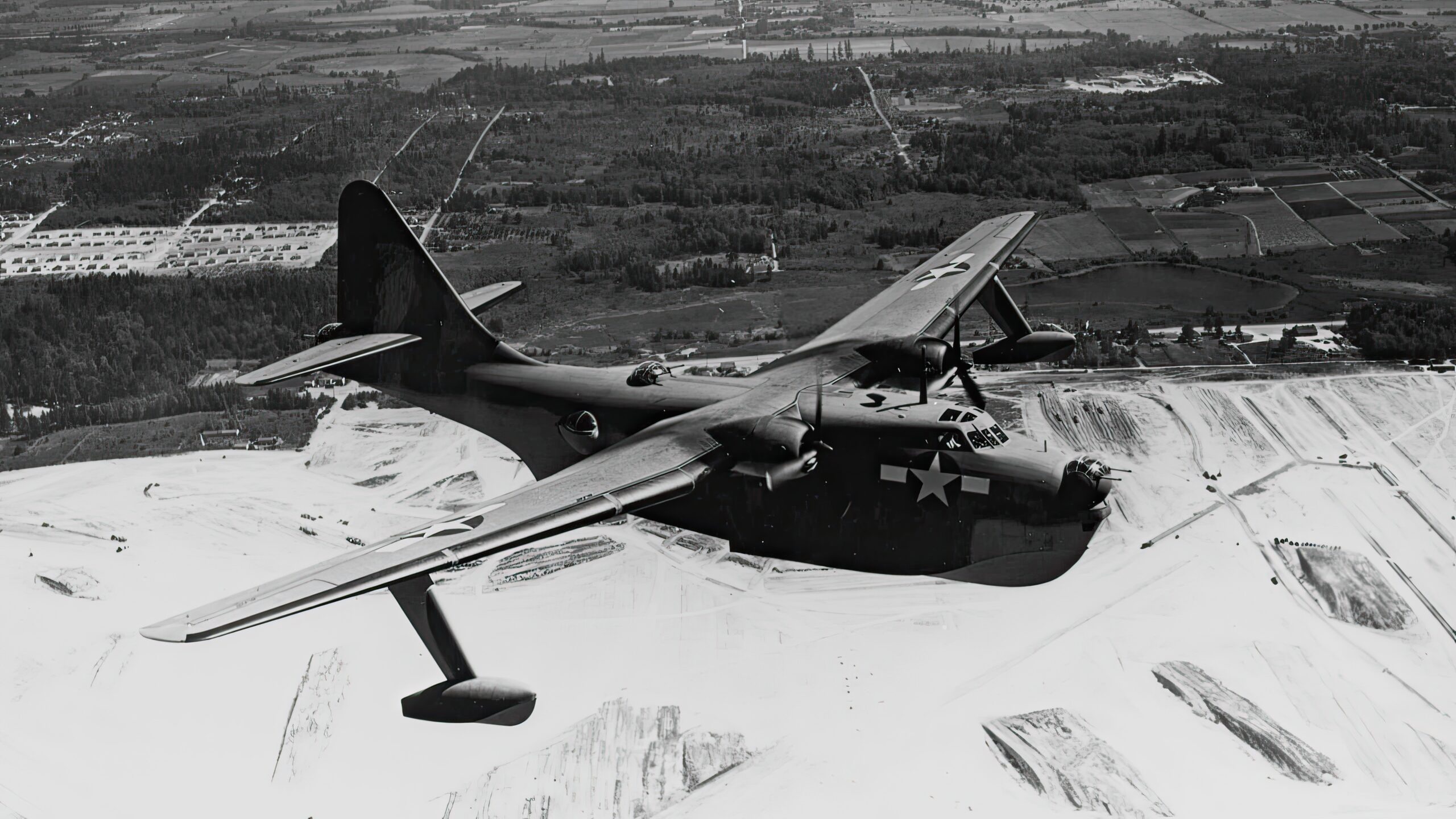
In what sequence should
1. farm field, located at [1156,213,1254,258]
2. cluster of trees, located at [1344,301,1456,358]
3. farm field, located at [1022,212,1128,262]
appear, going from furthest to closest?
→ farm field, located at [1156,213,1254,258]
farm field, located at [1022,212,1128,262]
cluster of trees, located at [1344,301,1456,358]

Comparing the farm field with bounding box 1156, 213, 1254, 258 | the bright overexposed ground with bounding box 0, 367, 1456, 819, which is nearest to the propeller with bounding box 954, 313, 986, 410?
the bright overexposed ground with bounding box 0, 367, 1456, 819

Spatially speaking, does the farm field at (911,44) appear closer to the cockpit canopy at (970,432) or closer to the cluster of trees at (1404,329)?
the cluster of trees at (1404,329)

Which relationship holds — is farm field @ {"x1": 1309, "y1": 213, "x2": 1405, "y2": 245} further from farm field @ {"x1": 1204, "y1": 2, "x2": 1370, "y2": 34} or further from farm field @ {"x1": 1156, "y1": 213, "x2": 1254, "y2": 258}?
farm field @ {"x1": 1204, "y1": 2, "x2": 1370, "y2": 34}

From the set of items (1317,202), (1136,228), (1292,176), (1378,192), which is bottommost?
(1136,228)

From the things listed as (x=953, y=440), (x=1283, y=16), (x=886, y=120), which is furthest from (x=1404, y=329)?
(x=1283, y=16)

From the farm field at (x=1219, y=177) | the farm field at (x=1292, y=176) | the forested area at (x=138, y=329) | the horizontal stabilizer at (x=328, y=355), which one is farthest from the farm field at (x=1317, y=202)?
the horizontal stabilizer at (x=328, y=355)

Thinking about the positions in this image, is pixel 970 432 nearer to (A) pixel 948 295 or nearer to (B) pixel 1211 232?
(A) pixel 948 295
